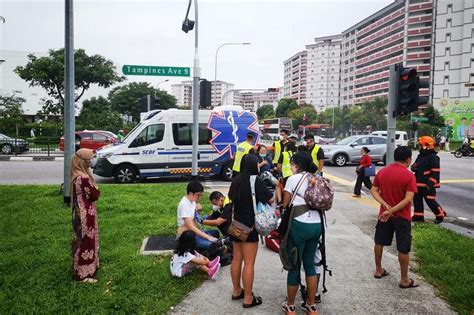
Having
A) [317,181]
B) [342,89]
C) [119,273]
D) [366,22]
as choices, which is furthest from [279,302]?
[342,89]

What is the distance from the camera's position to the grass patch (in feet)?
14.4

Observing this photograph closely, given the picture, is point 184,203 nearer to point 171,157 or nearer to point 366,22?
point 171,157

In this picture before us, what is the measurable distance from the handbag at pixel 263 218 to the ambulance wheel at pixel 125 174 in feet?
31.5

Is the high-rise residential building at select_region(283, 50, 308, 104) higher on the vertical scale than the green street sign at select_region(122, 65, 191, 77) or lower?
higher

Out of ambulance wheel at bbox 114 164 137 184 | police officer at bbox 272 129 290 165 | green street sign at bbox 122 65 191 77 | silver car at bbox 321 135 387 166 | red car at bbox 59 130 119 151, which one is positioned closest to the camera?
police officer at bbox 272 129 290 165

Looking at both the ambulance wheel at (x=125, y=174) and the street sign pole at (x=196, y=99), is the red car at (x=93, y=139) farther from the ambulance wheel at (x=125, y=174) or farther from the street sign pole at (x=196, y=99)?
the street sign pole at (x=196, y=99)

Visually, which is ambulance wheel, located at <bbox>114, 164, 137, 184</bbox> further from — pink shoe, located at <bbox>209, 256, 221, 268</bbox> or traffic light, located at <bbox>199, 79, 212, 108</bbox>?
pink shoe, located at <bbox>209, 256, 221, 268</bbox>

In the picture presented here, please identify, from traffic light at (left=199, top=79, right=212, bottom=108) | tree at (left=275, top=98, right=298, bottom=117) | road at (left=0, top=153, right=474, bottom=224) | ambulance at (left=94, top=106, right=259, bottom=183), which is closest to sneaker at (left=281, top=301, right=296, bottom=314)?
road at (left=0, top=153, right=474, bottom=224)

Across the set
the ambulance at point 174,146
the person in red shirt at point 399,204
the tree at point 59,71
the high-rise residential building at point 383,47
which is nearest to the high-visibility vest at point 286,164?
the person in red shirt at point 399,204

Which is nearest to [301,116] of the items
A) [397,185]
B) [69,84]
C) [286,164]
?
[286,164]

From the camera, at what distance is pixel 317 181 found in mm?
3840

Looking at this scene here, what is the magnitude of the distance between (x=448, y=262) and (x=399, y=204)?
1.75 m

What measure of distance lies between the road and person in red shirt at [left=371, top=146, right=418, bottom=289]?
201 inches

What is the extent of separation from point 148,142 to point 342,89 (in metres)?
109
